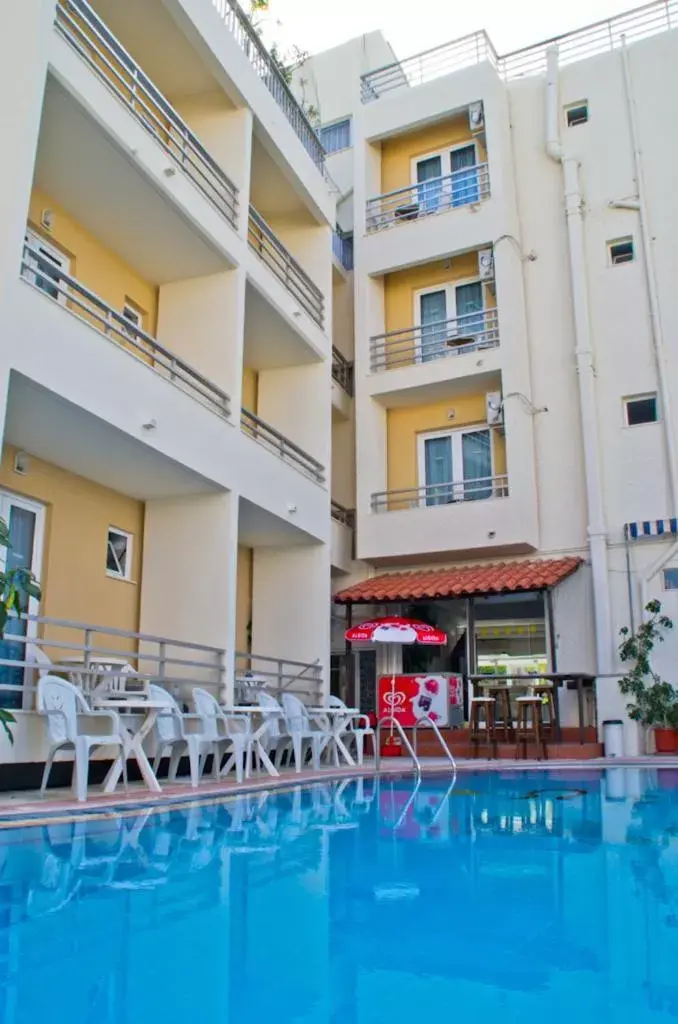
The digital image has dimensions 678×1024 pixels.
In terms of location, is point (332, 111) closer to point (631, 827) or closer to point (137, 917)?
point (631, 827)

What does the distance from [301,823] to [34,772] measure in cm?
312

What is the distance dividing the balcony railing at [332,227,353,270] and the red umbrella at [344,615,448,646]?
8983 millimetres

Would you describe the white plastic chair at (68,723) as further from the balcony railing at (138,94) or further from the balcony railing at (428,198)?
the balcony railing at (428,198)

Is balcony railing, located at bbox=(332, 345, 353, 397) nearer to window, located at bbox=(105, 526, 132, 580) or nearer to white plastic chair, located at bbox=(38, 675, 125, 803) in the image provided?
window, located at bbox=(105, 526, 132, 580)

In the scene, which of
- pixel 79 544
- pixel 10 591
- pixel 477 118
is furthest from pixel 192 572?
pixel 477 118

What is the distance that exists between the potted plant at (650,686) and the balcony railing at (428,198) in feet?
31.3

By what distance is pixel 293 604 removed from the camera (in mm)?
15539

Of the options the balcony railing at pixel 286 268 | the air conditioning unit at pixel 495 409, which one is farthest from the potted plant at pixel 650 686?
the balcony railing at pixel 286 268

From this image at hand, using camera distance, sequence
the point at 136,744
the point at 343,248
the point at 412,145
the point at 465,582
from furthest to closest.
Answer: the point at 343,248, the point at 412,145, the point at 465,582, the point at 136,744

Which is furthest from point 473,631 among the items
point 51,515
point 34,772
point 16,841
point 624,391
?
point 16,841

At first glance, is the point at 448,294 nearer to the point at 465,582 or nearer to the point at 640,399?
the point at 640,399

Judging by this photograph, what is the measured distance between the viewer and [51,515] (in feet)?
36.0

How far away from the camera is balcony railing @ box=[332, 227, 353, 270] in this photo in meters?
20.2

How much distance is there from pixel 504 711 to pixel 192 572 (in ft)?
19.3
